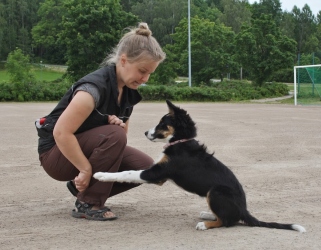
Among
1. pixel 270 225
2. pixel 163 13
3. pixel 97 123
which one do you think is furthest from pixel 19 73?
pixel 163 13

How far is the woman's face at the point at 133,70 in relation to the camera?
459 cm

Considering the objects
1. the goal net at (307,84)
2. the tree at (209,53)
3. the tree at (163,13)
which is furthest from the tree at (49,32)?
the goal net at (307,84)

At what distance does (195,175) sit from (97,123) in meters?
1.03

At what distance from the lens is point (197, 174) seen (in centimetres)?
452

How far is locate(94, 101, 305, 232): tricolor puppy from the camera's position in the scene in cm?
442

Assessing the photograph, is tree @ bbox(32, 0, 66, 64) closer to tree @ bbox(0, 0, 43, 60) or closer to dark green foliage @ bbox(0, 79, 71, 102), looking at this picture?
tree @ bbox(0, 0, 43, 60)

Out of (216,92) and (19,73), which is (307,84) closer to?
(216,92)

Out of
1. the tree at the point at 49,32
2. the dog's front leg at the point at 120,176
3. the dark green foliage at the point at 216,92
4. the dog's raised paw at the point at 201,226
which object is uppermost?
the tree at the point at 49,32

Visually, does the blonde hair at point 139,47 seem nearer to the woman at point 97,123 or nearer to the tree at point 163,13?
the woman at point 97,123

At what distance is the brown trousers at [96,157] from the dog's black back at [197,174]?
0.37 metres

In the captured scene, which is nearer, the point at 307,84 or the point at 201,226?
the point at 201,226

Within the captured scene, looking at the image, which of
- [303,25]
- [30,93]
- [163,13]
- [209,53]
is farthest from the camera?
[163,13]

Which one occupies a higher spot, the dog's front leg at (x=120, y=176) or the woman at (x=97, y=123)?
the woman at (x=97, y=123)

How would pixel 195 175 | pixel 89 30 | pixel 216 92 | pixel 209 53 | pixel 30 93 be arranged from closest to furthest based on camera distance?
pixel 195 175, pixel 30 93, pixel 216 92, pixel 89 30, pixel 209 53
